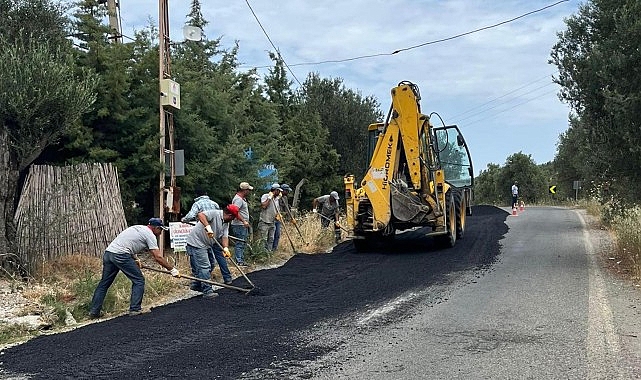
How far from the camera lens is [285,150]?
63.8 feet

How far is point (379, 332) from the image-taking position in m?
7.04

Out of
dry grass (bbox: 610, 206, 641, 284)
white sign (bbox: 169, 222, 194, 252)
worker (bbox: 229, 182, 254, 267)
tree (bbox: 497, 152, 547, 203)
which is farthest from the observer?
tree (bbox: 497, 152, 547, 203)

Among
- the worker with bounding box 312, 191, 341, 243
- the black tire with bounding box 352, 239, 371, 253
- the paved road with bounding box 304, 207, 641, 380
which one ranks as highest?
the worker with bounding box 312, 191, 341, 243

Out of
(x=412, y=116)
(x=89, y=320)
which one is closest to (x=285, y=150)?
(x=412, y=116)

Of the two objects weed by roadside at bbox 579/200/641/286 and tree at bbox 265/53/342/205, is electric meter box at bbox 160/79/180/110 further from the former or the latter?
tree at bbox 265/53/342/205

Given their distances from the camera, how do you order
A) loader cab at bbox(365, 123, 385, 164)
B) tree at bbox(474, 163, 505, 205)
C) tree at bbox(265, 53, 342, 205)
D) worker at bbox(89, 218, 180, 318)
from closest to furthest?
worker at bbox(89, 218, 180, 318) → loader cab at bbox(365, 123, 385, 164) → tree at bbox(265, 53, 342, 205) → tree at bbox(474, 163, 505, 205)

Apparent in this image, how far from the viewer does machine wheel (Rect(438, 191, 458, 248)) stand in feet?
46.3

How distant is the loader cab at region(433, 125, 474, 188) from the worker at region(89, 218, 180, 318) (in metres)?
8.06

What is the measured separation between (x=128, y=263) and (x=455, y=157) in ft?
32.5

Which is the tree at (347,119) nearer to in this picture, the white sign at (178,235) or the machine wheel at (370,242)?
the machine wheel at (370,242)

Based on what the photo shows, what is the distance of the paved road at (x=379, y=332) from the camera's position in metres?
5.74

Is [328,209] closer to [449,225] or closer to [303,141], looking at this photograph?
[449,225]

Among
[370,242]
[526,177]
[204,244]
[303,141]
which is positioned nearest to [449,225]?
[370,242]

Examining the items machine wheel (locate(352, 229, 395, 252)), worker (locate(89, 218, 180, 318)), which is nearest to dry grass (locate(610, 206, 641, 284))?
machine wheel (locate(352, 229, 395, 252))
